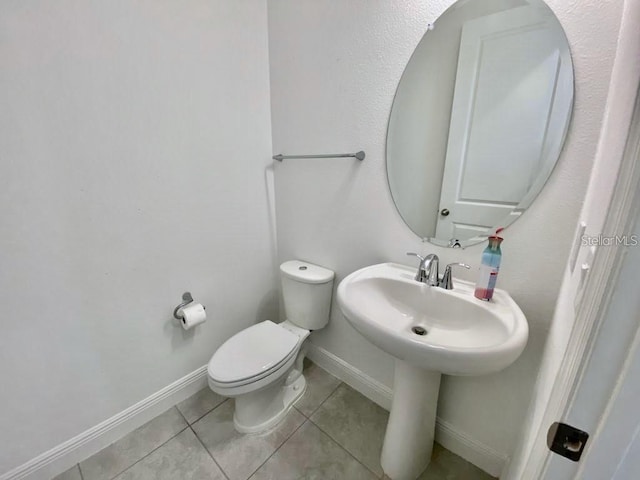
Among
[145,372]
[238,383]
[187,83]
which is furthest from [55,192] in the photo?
[238,383]

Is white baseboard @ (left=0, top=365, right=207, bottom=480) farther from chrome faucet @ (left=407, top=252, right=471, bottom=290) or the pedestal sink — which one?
chrome faucet @ (left=407, top=252, right=471, bottom=290)

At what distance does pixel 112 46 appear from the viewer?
101 centimetres

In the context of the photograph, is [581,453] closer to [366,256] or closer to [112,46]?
[366,256]

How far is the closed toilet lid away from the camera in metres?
1.16

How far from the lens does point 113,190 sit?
109cm

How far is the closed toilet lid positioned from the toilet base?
0.16 m

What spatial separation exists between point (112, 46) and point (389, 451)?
1.97 metres

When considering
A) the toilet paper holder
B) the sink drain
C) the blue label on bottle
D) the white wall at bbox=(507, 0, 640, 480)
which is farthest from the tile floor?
the blue label on bottle

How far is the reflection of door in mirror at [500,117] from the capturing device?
811mm

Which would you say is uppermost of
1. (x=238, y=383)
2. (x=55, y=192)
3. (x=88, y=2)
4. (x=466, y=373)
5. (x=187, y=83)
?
(x=88, y=2)

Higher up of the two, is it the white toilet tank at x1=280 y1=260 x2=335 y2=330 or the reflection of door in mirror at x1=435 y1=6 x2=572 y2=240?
the reflection of door in mirror at x1=435 y1=6 x2=572 y2=240

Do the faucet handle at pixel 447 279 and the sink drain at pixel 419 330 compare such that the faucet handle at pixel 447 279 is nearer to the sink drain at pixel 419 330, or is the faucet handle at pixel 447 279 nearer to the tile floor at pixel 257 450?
the sink drain at pixel 419 330

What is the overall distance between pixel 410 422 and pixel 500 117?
1184mm

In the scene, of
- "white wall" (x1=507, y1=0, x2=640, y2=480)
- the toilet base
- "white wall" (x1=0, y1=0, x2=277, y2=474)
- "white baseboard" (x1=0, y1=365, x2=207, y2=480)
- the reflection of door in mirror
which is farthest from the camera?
the toilet base
